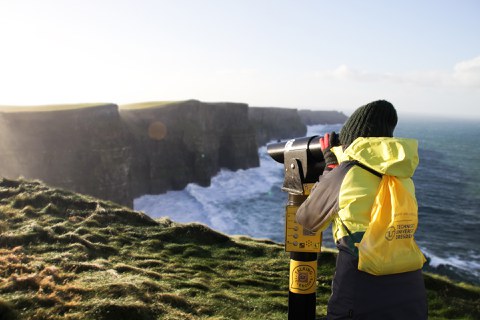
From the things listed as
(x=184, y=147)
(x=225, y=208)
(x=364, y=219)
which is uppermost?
(x=364, y=219)

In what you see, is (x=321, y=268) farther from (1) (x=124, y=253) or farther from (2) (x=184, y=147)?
(2) (x=184, y=147)

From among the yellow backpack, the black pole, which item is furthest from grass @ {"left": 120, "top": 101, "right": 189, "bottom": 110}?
the yellow backpack

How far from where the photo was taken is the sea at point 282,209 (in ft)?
116

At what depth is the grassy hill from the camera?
24.1ft

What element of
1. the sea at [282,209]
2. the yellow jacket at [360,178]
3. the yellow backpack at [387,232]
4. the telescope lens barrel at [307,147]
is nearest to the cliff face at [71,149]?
the sea at [282,209]

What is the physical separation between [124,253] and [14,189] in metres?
7.84

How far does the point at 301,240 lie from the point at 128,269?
23.6ft

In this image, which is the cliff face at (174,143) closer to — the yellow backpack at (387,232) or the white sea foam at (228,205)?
the white sea foam at (228,205)

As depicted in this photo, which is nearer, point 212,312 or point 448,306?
point 212,312

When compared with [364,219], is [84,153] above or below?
below

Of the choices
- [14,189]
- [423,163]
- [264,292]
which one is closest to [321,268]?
[264,292]

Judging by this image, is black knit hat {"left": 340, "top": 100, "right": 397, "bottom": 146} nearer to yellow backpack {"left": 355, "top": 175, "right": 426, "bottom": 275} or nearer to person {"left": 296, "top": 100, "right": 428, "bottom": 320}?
person {"left": 296, "top": 100, "right": 428, "bottom": 320}

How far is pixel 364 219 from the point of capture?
136 inches

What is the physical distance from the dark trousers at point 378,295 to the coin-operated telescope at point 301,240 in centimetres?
69
